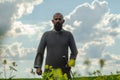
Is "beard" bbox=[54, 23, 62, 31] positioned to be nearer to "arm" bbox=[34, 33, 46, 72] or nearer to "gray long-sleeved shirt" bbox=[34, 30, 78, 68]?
"gray long-sleeved shirt" bbox=[34, 30, 78, 68]

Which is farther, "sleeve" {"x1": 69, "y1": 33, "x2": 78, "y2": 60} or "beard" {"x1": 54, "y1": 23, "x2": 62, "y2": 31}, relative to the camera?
"sleeve" {"x1": 69, "y1": 33, "x2": 78, "y2": 60}

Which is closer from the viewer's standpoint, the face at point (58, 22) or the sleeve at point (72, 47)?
the face at point (58, 22)

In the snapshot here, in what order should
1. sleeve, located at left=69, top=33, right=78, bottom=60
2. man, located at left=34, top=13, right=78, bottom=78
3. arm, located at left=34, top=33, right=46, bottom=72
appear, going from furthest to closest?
1. sleeve, located at left=69, top=33, right=78, bottom=60
2. arm, located at left=34, top=33, right=46, bottom=72
3. man, located at left=34, top=13, right=78, bottom=78

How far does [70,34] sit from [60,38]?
0.42m

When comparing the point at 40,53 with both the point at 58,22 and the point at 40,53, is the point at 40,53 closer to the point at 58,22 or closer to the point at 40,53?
the point at 40,53

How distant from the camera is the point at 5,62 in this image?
416 inches

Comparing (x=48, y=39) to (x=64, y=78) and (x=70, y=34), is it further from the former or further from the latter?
(x=64, y=78)

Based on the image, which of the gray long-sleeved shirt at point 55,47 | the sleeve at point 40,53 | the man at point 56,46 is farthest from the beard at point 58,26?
the sleeve at point 40,53

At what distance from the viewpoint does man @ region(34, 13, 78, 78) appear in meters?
8.57

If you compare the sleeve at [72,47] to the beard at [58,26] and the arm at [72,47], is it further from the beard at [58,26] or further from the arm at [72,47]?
the beard at [58,26]

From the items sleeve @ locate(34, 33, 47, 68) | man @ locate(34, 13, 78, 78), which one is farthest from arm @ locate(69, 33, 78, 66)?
sleeve @ locate(34, 33, 47, 68)

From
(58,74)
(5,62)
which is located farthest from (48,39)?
(58,74)

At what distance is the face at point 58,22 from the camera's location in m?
8.64

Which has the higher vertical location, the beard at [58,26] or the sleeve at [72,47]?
the beard at [58,26]
